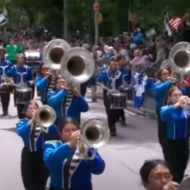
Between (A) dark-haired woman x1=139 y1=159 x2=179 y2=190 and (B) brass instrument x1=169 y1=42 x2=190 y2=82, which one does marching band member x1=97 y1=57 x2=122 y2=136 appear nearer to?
(B) brass instrument x1=169 y1=42 x2=190 y2=82

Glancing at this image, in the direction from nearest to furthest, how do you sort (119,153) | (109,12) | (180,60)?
1. (180,60)
2. (119,153)
3. (109,12)

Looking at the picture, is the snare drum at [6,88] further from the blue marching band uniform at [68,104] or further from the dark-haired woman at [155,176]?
the dark-haired woman at [155,176]

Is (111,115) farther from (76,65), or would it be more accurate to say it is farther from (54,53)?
(76,65)

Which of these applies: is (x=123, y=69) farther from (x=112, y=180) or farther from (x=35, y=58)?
(x=35, y=58)

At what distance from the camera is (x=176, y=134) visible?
9.19 m

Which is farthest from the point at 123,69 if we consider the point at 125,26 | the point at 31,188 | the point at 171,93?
the point at 125,26

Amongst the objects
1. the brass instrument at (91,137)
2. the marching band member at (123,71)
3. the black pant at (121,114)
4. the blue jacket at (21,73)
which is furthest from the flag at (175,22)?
the brass instrument at (91,137)

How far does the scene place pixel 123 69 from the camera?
16.1 metres

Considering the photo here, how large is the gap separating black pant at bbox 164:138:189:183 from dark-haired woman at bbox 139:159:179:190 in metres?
4.03

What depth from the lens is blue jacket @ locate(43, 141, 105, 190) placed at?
21.2ft

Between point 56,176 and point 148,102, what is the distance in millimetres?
11126

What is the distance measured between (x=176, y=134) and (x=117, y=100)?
573 centimetres

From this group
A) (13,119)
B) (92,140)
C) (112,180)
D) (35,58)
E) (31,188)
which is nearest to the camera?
(92,140)

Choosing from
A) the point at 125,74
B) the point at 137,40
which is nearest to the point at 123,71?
the point at 125,74
